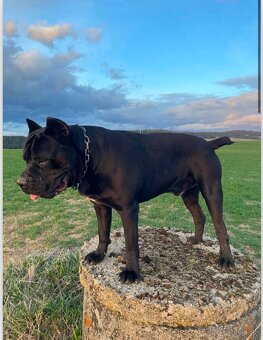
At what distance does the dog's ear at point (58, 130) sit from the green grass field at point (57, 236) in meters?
1.70

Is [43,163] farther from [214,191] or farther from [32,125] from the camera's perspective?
[214,191]

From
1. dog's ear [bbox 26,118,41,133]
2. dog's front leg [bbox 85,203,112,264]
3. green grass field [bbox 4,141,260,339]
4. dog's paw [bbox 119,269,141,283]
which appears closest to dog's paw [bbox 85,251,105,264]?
dog's front leg [bbox 85,203,112,264]

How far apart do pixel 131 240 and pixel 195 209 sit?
40.9 inches

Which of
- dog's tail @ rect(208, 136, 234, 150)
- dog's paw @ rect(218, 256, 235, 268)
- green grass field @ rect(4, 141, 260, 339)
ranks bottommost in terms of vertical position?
green grass field @ rect(4, 141, 260, 339)

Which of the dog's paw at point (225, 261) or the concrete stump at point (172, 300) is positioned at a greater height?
the dog's paw at point (225, 261)

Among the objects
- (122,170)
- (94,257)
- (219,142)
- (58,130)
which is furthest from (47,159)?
(219,142)

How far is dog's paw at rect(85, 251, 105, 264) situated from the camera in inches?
116

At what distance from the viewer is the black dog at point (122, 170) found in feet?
7.27

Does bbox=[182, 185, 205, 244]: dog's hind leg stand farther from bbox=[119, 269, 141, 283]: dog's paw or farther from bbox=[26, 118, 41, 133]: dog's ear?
bbox=[26, 118, 41, 133]: dog's ear

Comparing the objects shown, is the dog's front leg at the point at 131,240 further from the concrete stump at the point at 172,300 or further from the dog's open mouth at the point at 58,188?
the dog's open mouth at the point at 58,188

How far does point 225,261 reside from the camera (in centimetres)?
299

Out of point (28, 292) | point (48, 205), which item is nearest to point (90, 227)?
point (48, 205)

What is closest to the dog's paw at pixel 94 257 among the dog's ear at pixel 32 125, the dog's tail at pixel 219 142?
the dog's ear at pixel 32 125

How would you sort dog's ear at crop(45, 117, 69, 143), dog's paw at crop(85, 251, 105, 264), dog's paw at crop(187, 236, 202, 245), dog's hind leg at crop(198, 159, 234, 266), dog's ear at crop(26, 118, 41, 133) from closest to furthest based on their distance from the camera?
dog's ear at crop(45, 117, 69, 143), dog's ear at crop(26, 118, 41, 133), dog's hind leg at crop(198, 159, 234, 266), dog's paw at crop(85, 251, 105, 264), dog's paw at crop(187, 236, 202, 245)
